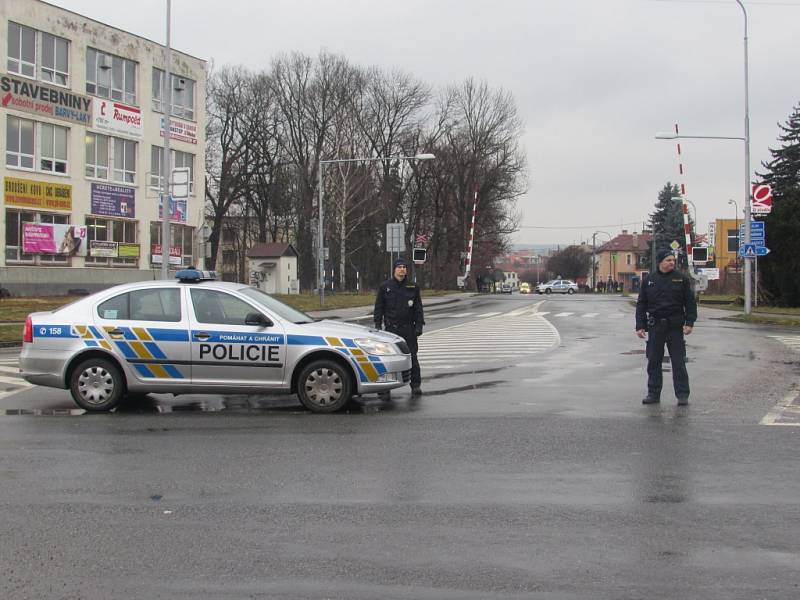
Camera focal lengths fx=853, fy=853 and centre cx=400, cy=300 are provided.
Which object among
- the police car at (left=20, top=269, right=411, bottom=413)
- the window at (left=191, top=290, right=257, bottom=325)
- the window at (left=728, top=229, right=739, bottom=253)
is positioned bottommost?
the police car at (left=20, top=269, right=411, bottom=413)

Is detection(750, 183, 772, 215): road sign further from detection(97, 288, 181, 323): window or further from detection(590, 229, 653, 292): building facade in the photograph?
detection(590, 229, 653, 292): building facade

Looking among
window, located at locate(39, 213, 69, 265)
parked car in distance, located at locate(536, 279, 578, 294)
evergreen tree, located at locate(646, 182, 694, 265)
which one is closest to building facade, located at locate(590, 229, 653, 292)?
evergreen tree, located at locate(646, 182, 694, 265)

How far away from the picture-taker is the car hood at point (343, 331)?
9.82 metres

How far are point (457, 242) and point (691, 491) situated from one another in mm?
64330

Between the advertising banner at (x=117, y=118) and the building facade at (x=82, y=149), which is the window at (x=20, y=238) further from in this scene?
the advertising banner at (x=117, y=118)

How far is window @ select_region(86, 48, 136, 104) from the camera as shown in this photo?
131 feet

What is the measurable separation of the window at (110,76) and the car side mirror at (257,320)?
1331 inches

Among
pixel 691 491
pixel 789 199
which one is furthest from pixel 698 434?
pixel 789 199

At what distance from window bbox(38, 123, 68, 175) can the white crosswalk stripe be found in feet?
69.7

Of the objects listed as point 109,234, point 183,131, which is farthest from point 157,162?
point 109,234

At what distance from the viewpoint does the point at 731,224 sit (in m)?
92.4

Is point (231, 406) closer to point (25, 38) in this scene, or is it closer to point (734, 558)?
point (734, 558)

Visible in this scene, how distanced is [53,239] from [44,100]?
6047mm

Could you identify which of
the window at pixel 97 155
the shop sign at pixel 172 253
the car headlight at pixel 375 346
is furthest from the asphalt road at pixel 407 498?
the shop sign at pixel 172 253
